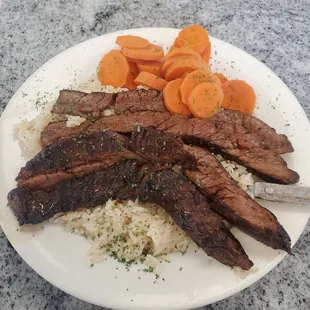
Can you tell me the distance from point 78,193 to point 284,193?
3.59ft

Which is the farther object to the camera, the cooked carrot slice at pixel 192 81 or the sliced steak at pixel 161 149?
the cooked carrot slice at pixel 192 81

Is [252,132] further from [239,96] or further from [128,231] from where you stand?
[128,231]

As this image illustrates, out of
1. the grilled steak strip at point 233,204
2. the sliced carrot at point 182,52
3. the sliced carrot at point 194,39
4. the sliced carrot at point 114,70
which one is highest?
the sliced carrot at point 194,39

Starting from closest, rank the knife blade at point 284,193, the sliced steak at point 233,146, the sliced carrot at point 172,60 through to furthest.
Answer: the knife blade at point 284,193 < the sliced steak at point 233,146 < the sliced carrot at point 172,60

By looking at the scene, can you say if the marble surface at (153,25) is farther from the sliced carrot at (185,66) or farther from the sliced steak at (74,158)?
the sliced steak at (74,158)

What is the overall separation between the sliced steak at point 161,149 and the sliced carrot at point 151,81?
0.57 meters

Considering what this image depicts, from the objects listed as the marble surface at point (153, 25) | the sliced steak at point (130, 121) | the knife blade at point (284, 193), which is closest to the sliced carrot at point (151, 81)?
the sliced steak at point (130, 121)

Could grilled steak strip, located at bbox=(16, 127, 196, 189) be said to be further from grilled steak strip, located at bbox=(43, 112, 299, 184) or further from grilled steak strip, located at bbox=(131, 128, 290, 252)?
grilled steak strip, located at bbox=(43, 112, 299, 184)

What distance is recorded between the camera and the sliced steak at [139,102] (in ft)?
8.00

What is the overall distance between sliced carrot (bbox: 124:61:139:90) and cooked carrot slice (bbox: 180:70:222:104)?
466 millimetres

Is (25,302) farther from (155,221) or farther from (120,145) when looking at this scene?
(120,145)

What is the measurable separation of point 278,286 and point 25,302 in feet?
4.95

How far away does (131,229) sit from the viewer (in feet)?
6.93

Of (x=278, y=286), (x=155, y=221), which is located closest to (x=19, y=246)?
(x=155, y=221)
